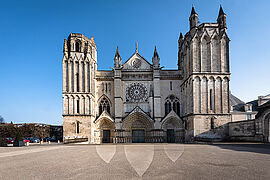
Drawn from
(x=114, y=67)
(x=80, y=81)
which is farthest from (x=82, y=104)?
(x=114, y=67)

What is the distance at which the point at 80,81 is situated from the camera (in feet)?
90.9

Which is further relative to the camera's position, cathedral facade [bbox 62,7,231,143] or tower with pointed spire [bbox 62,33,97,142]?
tower with pointed spire [bbox 62,33,97,142]

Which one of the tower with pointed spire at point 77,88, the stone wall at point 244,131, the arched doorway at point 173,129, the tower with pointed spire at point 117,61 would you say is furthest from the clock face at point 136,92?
the stone wall at point 244,131

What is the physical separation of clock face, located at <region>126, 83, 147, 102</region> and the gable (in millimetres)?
3126

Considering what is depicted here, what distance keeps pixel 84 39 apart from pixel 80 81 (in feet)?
24.5

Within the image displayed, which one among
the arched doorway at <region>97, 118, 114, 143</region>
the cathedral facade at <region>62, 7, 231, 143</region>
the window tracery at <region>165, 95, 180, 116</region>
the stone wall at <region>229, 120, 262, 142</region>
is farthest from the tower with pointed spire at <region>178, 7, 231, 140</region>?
the arched doorway at <region>97, 118, 114, 143</region>

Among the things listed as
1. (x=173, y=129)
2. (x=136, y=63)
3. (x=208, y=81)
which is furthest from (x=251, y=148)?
(x=136, y=63)

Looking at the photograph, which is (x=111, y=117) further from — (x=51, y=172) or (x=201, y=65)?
(x=51, y=172)

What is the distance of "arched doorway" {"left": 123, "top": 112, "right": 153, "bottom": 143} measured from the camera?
1110 inches

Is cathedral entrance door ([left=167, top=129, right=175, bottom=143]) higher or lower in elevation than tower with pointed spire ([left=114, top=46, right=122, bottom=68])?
lower

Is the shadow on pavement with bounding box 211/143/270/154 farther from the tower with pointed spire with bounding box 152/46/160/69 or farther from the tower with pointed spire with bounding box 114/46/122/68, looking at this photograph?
the tower with pointed spire with bounding box 114/46/122/68

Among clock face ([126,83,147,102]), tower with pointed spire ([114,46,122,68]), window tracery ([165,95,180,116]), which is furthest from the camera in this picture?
clock face ([126,83,147,102])

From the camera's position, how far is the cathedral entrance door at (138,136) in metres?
29.0

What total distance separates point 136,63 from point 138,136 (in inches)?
507
